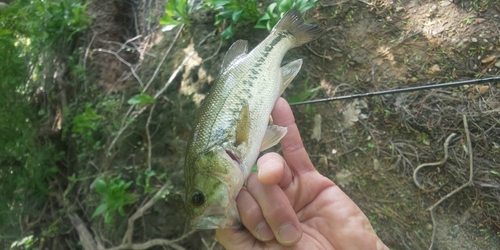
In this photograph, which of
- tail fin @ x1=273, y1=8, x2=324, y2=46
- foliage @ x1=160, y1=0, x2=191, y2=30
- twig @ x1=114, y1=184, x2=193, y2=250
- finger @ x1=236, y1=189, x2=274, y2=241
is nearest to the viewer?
finger @ x1=236, y1=189, x2=274, y2=241

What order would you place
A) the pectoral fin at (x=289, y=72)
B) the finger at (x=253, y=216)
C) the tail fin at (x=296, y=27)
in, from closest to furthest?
the finger at (x=253, y=216)
the pectoral fin at (x=289, y=72)
the tail fin at (x=296, y=27)

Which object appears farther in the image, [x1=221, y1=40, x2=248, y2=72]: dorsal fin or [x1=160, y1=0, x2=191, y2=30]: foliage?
[x1=160, y1=0, x2=191, y2=30]: foliage

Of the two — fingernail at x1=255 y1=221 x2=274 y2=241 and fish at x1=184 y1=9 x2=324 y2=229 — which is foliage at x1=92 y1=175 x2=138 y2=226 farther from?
fingernail at x1=255 y1=221 x2=274 y2=241

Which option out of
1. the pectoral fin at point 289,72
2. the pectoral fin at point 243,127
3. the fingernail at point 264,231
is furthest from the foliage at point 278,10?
the fingernail at point 264,231

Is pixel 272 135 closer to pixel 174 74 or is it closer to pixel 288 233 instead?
pixel 288 233

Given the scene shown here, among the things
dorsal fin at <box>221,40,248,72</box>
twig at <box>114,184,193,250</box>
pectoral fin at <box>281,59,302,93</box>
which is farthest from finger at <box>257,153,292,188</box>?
twig at <box>114,184,193,250</box>

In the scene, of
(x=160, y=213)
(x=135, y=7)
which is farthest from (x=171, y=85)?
(x=135, y=7)

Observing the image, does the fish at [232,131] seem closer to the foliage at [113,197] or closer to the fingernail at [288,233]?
the fingernail at [288,233]
